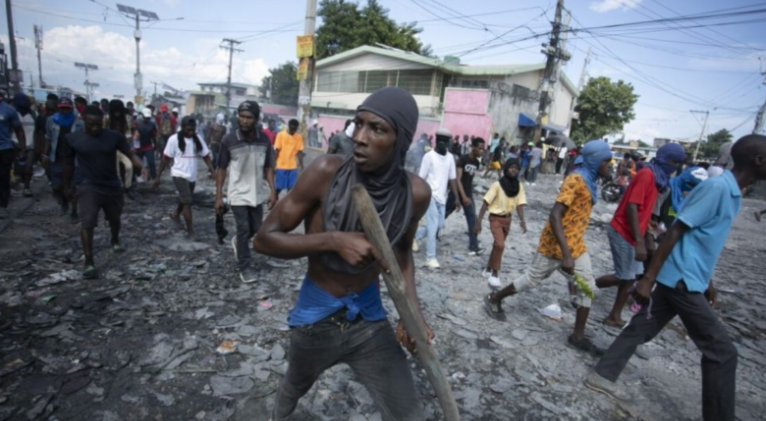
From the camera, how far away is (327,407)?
266 centimetres

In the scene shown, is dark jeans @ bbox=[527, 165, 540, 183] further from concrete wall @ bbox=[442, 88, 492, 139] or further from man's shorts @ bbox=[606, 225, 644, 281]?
man's shorts @ bbox=[606, 225, 644, 281]

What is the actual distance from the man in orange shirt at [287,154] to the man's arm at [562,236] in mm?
5024

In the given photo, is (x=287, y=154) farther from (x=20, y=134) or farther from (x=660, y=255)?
(x=660, y=255)

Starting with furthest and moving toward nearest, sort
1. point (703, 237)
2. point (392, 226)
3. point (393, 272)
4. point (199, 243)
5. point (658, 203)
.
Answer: point (199, 243)
point (658, 203)
point (703, 237)
point (392, 226)
point (393, 272)

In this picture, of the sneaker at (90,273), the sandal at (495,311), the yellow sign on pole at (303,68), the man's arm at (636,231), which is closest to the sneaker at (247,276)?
the sneaker at (90,273)

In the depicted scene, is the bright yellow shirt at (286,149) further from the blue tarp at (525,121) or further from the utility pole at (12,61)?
the blue tarp at (525,121)

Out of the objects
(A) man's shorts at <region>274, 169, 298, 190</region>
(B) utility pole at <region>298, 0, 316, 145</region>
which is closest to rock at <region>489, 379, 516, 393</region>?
(A) man's shorts at <region>274, 169, 298, 190</region>

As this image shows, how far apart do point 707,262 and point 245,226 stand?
4.35 metres

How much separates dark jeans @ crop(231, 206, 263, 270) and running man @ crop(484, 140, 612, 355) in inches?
129

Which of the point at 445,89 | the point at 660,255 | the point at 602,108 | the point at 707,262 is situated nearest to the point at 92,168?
the point at 660,255

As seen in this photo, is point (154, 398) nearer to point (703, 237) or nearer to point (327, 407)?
point (327, 407)

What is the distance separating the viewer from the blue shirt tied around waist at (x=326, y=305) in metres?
1.68

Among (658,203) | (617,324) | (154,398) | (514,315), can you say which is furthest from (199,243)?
(658,203)

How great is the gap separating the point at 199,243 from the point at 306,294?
15.2 ft
